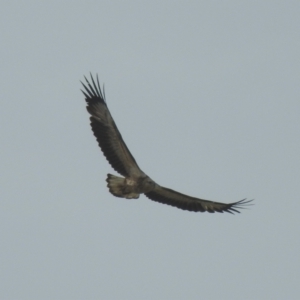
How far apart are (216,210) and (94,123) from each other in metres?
4.48

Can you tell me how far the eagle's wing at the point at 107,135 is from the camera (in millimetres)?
24406

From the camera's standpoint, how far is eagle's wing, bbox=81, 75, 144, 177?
80.1ft

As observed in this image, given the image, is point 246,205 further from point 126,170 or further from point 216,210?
point 126,170

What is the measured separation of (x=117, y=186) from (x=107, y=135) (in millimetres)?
1289

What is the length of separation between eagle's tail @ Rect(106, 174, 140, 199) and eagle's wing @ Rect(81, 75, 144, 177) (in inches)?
13.4

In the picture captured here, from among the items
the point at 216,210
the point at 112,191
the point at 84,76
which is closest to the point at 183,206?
the point at 216,210

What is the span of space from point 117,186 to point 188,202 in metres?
2.75

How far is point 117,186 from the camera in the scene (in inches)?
962

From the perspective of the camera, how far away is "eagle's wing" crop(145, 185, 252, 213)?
2605 cm

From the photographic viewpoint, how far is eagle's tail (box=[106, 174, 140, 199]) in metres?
24.4

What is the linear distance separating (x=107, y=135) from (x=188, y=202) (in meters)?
3.36

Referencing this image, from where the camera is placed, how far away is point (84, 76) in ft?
80.8

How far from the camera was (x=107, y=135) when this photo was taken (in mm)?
24469

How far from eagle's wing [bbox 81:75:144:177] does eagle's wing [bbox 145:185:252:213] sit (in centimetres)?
149
